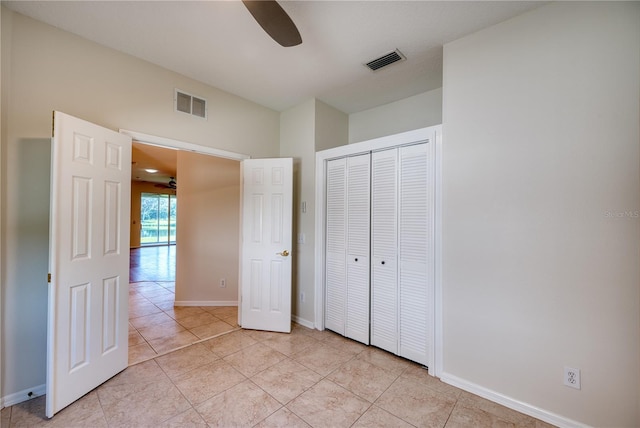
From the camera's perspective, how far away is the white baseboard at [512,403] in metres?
1.69

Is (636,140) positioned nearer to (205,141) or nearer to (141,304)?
(205,141)

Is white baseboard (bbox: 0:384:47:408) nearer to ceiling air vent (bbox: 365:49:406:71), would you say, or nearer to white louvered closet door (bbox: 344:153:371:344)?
white louvered closet door (bbox: 344:153:371:344)

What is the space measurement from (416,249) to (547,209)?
987 mm

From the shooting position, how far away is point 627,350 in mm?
1516

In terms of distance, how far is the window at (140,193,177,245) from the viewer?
1068 cm

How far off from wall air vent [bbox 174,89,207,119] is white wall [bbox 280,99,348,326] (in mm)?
1109

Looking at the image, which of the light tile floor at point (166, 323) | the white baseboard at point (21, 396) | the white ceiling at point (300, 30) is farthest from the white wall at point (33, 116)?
the light tile floor at point (166, 323)

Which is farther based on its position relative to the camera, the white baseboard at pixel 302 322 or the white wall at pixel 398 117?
the white baseboard at pixel 302 322

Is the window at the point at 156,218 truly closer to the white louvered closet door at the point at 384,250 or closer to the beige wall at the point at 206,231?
the beige wall at the point at 206,231

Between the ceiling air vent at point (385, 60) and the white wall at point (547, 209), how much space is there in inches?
15.7

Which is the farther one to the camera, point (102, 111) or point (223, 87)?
point (223, 87)

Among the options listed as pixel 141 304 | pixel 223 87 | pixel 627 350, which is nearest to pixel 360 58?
pixel 223 87

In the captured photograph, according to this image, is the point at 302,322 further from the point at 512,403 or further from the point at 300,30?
the point at 300,30

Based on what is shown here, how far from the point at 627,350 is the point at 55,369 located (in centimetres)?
361
